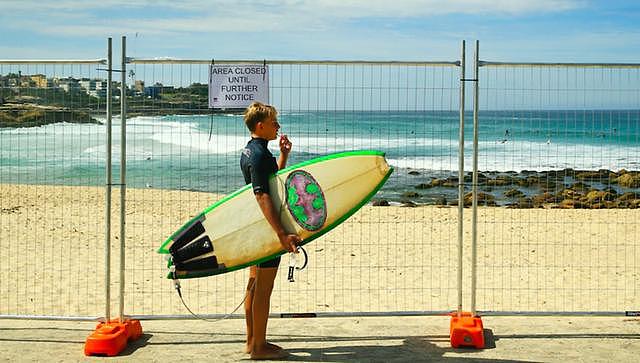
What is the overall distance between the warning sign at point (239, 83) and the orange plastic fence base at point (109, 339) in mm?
1802

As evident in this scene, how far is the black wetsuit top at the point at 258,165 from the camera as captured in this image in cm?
484

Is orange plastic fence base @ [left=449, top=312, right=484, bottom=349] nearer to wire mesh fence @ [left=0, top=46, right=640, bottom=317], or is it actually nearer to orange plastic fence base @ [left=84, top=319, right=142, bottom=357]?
wire mesh fence @ [left=0, top=46, right=640, bottom=317]

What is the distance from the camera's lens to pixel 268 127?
16.4 ft

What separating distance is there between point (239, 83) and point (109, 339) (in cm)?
210

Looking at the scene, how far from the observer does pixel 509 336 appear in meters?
5.77

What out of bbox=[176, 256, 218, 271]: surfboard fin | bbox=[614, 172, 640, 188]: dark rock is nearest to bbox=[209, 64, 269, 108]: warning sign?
bbox=[176, 256, 218, 271]: surfboard fin

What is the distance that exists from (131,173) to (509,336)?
558 inches

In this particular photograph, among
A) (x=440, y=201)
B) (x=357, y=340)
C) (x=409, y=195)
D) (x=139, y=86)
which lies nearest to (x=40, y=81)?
(x=139, y=86)

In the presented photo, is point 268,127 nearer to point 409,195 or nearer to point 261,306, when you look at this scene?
point 261,306

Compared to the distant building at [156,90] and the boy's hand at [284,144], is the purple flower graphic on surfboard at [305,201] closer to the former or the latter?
the boy's hand at [284,144]

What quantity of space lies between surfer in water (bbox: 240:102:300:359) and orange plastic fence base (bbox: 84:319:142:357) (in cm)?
93

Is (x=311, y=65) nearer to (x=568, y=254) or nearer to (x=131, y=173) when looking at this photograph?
(x=568, y=254)

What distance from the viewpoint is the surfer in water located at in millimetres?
4844

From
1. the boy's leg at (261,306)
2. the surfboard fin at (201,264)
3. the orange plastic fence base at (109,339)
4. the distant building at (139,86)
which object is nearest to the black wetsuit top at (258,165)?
the boy's leg at (261,306)
